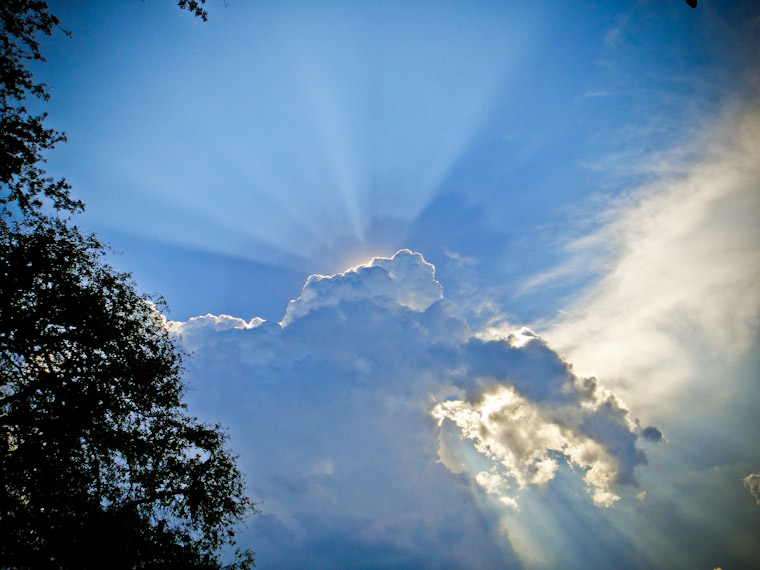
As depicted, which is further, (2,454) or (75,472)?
(75,472)

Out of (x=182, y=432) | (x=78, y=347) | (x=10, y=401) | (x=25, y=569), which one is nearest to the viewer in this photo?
(x=25, y=569)

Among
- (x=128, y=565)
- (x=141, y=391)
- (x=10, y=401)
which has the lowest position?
(x=128, y=565)

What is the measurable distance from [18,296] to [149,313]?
5644 mm

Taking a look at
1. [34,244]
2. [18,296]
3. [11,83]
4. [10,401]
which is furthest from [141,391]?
[11,83]

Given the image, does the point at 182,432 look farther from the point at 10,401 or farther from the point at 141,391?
the point at 10,401

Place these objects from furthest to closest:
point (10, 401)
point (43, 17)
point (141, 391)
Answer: point (141, 391), point (10, 401), point (43, 17)

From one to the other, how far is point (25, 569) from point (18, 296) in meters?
11.9

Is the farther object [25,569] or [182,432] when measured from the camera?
[182,432]

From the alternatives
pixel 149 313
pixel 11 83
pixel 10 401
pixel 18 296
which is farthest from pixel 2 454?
pixel 11 83

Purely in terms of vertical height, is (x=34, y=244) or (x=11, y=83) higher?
(x=11, y=83)

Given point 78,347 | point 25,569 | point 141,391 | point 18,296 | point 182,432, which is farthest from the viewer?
point 182,432

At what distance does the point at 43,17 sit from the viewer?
11805 millimetres

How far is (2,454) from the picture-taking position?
41.1 ft

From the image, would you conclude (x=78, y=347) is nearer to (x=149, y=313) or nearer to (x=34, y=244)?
(x=149, y=313)
